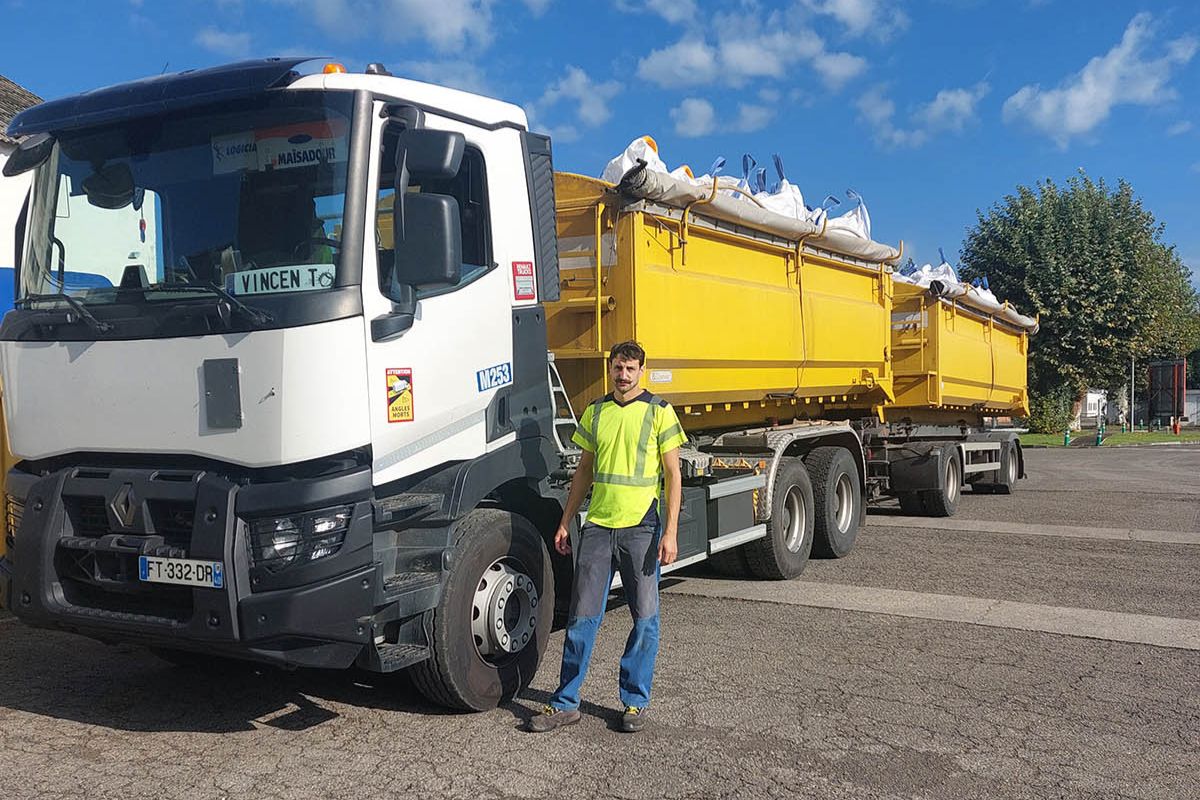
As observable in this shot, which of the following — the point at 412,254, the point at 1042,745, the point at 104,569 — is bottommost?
the point at 1042,745

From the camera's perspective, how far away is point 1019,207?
34.2m

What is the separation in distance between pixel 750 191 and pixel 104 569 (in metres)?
5.43

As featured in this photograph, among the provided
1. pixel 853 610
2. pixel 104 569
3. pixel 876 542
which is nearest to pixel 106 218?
pixel 104 569

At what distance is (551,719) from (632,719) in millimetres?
372

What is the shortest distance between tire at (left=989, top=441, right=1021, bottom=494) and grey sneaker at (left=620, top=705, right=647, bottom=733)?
12534 millimetres

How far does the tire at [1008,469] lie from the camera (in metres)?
16.1

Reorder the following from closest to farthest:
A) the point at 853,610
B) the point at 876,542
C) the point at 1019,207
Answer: the point at 853,610 < the point at 876,542 < the point at 1019,207

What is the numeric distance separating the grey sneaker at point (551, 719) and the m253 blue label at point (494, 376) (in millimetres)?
1553

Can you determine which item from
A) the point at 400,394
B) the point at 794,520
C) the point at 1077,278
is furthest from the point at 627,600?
the point at 1077,278

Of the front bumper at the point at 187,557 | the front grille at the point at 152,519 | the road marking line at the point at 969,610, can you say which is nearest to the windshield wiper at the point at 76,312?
the front bumper at the point at 187,557

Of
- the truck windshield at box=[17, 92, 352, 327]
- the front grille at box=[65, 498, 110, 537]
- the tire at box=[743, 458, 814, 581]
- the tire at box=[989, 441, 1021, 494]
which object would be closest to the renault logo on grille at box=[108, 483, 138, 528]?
the front grille at box=[65, 498, 110, 537]

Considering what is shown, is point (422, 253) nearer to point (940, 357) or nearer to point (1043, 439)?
point (940, 357)

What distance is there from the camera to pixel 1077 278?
32.4 m

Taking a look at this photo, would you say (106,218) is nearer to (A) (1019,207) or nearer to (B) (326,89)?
(B) (326,89)
